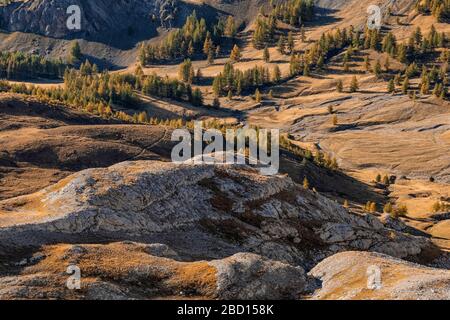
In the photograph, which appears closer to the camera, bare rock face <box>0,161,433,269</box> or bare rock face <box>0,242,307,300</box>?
bare rock face <box>0,242,307,300</box>

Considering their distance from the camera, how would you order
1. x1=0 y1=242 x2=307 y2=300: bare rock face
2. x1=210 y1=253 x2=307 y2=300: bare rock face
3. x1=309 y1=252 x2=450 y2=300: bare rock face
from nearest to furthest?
1. x1=0 y1=242 x2=307 y2=300: bare rock face
2. x1=309 y1=252 x2=450 y2=300: bare rock face
3. x1=210 y1=253 x2=307 y2=300: bare rock face

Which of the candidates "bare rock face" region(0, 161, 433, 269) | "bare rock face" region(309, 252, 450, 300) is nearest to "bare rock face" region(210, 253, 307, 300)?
"bare rock face" region(309, 252, 450, 300)

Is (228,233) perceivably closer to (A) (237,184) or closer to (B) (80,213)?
(A) (237,184)

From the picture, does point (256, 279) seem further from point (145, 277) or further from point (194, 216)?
point (194, 216)

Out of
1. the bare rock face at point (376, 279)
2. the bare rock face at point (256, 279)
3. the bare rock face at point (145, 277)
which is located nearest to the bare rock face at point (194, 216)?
the bare rock face at point (145, 277)

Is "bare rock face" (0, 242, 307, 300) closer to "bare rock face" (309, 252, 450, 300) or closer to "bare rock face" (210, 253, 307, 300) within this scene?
"bare rock face" (210, 253, 307, 300)

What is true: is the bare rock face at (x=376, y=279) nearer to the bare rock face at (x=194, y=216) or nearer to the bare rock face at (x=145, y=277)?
the bare rock face at (x=145, y=277)
